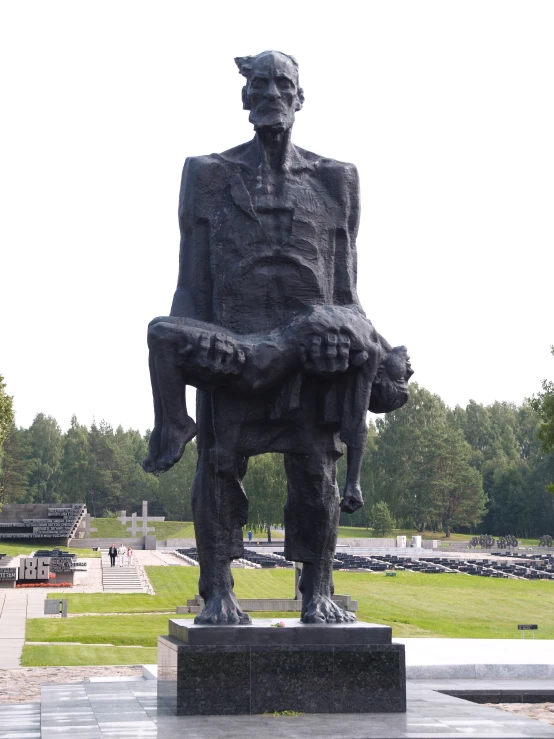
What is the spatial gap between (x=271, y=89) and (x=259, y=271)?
1.24 meters

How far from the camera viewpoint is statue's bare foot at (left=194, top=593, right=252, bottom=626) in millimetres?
6418

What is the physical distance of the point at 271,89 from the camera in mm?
6965

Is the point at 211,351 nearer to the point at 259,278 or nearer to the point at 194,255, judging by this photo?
the point at 259,278

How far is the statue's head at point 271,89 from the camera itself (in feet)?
22.9

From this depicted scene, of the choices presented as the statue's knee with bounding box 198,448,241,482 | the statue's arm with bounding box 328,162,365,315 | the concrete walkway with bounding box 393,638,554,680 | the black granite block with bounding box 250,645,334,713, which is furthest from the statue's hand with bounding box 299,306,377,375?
the concrete walkway with bounding box 393,638,554,680

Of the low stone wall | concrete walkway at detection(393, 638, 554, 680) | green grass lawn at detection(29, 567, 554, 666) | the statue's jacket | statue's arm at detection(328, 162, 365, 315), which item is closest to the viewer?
the statue's jacket

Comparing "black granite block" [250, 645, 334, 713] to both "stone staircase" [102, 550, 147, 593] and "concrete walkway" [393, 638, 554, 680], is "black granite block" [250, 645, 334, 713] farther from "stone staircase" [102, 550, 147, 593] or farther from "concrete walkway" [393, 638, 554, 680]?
"stone staircase" [102, 550, 147, 593]

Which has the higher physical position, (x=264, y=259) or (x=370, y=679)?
(x=264, y=259)

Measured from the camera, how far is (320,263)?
7059 mm

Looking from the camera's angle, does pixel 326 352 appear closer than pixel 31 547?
Yes

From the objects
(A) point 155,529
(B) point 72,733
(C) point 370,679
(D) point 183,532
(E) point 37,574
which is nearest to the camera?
(B) point 72,733

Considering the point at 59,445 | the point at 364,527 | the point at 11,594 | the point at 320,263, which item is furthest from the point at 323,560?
the point at 59,445

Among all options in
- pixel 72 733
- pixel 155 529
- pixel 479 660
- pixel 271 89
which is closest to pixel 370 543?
pixel 155 529

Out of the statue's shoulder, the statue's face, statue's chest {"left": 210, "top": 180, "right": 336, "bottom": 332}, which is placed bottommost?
statue's chest {"left": 210, "top": 180, "right": 336, "bottom": 332}
